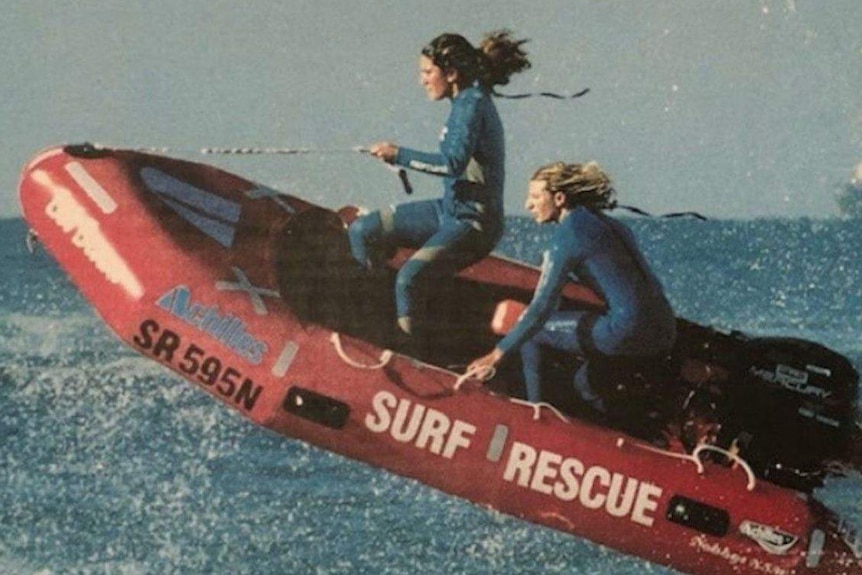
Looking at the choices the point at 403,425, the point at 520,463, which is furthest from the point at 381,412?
the point at 520,463

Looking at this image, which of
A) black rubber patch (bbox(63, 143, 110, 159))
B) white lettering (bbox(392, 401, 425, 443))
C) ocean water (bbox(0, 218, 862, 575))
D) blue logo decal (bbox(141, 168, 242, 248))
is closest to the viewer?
white lettering (bbox(392, 401, 425, 443))

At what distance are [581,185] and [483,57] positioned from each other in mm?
594

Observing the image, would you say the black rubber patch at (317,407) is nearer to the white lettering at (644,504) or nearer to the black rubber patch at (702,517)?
the white lettering at (644,504)

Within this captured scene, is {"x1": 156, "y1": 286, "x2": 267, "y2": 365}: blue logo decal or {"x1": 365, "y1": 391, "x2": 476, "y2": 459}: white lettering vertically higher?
{"x1": 156, "y1": 286, "x2": 267, "y2": 365}: blue logo decal

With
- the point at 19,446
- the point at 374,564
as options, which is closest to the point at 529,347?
the point at 374,564

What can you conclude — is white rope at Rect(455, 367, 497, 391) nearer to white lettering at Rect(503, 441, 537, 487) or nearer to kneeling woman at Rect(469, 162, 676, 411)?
kneeling woman at Rect(469, 162, 676, 411)

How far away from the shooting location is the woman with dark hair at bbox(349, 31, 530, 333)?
5348 millimetres

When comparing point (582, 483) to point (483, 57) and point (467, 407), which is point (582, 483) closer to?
point (467, 407)

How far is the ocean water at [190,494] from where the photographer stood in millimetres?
12578

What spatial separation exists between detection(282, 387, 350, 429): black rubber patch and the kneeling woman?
0.49 meters

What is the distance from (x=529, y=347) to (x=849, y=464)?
1181 mm

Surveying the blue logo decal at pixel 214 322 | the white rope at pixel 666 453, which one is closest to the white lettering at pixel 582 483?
the white rope at pixel 666 453

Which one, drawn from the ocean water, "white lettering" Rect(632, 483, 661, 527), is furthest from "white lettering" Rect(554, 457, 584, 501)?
the ocean water

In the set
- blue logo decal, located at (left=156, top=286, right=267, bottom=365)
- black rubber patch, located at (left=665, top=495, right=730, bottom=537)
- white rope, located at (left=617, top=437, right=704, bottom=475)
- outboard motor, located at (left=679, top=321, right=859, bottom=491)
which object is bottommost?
black rubber patch, located at (left=665, top=495, right=730, bottom=537)
